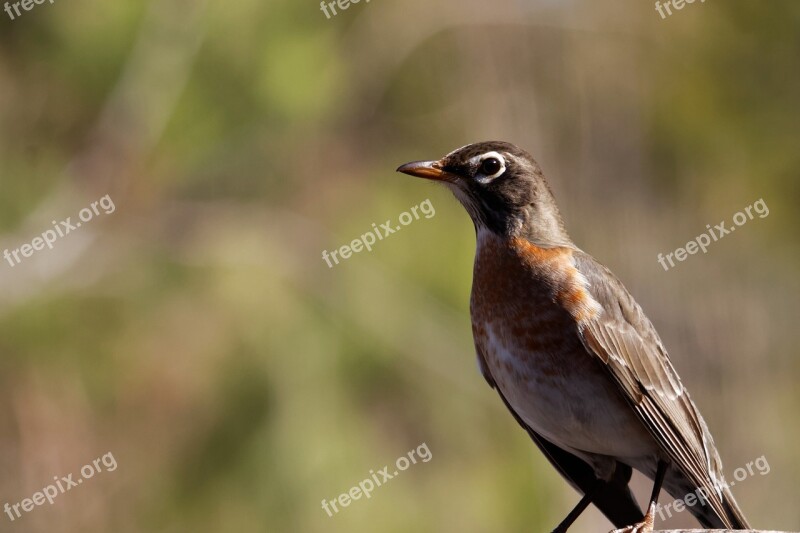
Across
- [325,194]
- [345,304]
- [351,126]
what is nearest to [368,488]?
[345,304]

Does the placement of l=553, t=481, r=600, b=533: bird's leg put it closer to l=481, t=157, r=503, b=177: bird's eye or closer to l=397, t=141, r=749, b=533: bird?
l=397, t=141, r=749, b=533: bird

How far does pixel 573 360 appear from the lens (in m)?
3.70

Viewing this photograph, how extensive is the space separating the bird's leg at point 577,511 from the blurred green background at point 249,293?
1.19 meters

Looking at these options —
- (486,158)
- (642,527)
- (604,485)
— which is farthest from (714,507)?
(486,158)

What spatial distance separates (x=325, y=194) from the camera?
5.98m

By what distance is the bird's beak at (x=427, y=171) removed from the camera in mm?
3838

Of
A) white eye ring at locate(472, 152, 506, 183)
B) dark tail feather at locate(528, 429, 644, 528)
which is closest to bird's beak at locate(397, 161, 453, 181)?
white eye ring at locate(472, 152, 506, 183)

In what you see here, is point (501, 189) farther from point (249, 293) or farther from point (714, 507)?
point (249, 293)

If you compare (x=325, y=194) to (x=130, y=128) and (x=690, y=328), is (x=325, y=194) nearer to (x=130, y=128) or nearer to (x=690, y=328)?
(x=130, y=128)

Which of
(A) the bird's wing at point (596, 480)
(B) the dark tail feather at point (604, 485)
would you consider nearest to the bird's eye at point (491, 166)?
(A) the bird's wing at point (596, 480)

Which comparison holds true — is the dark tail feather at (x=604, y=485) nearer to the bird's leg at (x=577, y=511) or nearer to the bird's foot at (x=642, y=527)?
the bird's leg at (x=577, y=511)

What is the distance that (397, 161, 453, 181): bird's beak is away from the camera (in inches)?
151

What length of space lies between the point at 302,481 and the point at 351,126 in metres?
2.36

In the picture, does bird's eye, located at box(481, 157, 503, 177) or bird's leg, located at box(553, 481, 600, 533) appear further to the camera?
bird's eye, located at box(481, 157, 503, 177)
